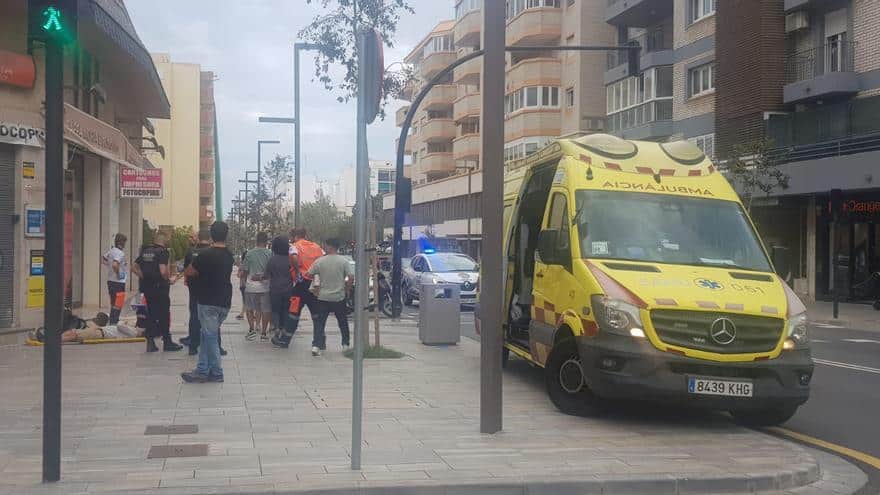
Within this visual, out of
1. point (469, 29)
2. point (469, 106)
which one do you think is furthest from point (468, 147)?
point (469, 29)

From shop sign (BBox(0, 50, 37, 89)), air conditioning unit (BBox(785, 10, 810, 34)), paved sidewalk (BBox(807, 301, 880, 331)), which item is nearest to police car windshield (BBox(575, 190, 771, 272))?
shop sign (BBox(0, 50, 37, 89))

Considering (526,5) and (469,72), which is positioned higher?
(526,5)

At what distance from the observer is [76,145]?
18281 millimetres

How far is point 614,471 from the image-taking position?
661 cm

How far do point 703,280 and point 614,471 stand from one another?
2612 millimetres

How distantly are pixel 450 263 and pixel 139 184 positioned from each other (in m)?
8.47

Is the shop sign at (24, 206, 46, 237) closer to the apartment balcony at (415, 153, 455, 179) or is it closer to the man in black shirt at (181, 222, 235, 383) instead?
the man in black shirt at (181, 222, 235, 383)

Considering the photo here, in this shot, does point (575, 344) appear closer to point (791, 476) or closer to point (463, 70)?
point (791, 476)

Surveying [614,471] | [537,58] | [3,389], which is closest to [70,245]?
[3,389]

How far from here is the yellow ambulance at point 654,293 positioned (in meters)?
8.12

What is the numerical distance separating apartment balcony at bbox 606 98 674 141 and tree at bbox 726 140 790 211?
8122 millimetres

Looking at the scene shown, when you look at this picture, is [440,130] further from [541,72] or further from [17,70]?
[17,70]

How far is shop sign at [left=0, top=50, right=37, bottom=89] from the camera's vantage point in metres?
14.1

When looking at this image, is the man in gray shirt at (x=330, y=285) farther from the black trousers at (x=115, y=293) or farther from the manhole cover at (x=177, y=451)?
the manhole cover at (x=177, y=451)
